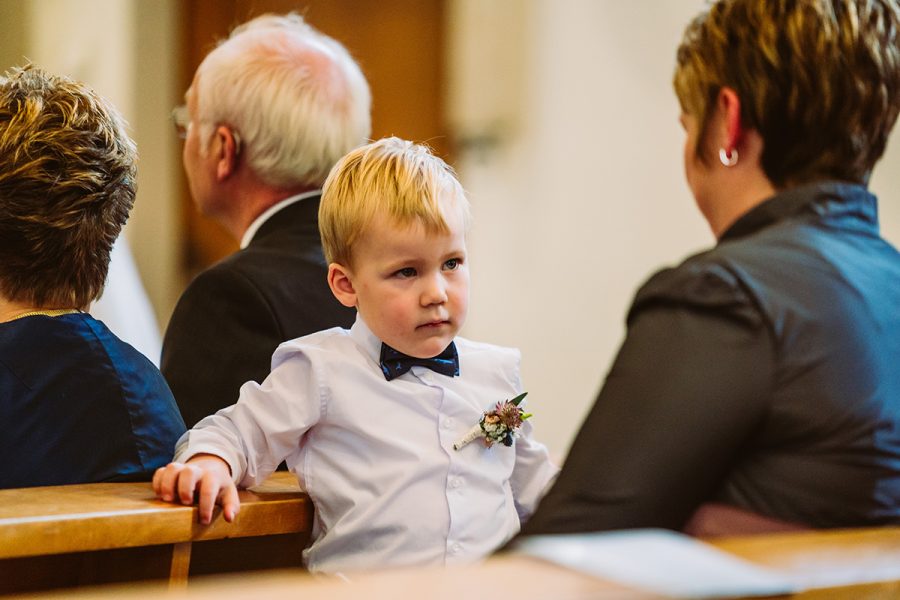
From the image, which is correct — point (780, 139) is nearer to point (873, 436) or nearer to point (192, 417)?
point (873, 436)

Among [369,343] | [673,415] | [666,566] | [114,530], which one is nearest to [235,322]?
[369,343]

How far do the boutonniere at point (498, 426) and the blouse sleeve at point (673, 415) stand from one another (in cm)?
58

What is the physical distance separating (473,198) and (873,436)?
15.3 feet

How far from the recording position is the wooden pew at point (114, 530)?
148cm

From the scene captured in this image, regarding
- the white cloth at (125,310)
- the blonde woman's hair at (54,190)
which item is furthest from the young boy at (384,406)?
the white cloth at (125,310)

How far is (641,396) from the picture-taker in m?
1.25

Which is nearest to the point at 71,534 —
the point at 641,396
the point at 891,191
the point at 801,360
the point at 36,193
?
the point at 36,193

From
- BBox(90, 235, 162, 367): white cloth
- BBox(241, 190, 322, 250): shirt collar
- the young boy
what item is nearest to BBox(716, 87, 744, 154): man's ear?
the young boy

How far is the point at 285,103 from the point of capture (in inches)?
104

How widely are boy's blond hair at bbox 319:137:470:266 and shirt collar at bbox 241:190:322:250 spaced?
0.73 meters

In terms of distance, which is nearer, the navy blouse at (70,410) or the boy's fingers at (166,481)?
the boy's fingers at (166,481)

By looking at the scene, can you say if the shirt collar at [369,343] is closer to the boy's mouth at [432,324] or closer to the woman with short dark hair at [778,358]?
the boy's mouth at [432,324]

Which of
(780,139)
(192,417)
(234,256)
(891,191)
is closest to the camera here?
(780,139)

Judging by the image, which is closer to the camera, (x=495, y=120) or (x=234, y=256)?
(x=234, y=256)
